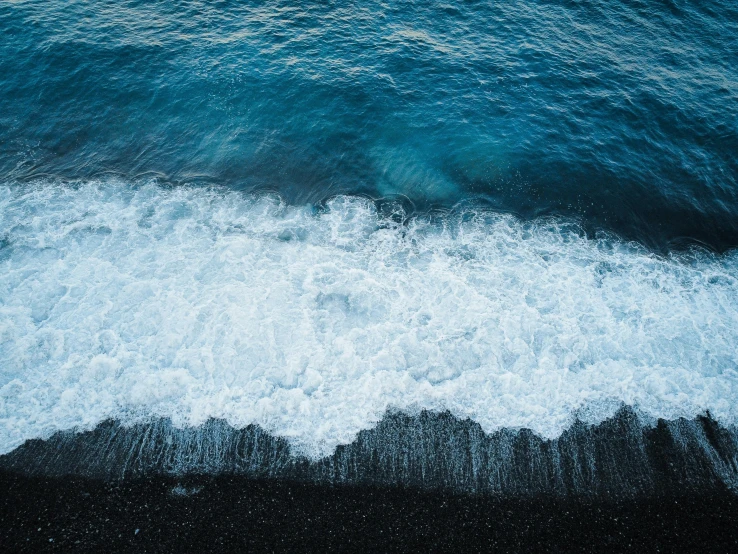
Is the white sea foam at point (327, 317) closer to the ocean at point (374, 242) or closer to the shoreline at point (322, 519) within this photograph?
the ocean at point (374, 242)

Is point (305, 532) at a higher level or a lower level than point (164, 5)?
lower

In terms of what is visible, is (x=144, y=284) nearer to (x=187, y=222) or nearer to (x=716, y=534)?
Result: (x=187, y=222)

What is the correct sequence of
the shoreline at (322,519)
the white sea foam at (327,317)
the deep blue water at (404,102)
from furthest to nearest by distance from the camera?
the deep blue water at (404,102) < the white sea foam at (327,317) < the shoreline at (322,519)

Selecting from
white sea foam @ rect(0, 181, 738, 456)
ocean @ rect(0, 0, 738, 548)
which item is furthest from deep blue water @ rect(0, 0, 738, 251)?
white sea foam @ rect(0, 181, 738, 456)

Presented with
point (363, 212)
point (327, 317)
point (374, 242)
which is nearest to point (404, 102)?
point (363, 212)

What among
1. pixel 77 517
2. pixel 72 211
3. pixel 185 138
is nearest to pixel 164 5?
pixel 185 138

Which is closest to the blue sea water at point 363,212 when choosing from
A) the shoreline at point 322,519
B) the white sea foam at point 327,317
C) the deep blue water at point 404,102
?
the white sea foam at point 327,317

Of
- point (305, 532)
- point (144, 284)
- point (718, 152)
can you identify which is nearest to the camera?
point (305, 532)
